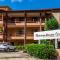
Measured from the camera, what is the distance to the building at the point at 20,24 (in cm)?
6425

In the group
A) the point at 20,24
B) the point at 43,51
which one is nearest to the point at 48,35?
the point at 43,51

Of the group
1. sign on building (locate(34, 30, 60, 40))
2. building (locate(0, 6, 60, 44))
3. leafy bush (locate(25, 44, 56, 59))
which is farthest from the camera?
building (locate(0, 6, 60, 44))

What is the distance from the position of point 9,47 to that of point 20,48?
11.2ft

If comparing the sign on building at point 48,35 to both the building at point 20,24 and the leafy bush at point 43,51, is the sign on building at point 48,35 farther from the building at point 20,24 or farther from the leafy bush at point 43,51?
the building at point 20,24

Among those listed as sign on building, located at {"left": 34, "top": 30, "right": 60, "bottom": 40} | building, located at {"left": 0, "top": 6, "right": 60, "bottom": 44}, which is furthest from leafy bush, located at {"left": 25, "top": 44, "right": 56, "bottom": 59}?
building, located at {"left": 0, "top": 6, "right": 60, "bottom": 44}

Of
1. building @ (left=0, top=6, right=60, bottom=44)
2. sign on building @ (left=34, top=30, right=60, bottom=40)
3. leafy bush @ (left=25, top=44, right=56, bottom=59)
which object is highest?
building @ (left=0, top=6, right=60, bottom=44)

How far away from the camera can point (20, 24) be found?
65.2m

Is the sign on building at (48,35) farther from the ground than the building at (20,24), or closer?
closer

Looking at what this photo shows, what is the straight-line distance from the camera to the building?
6425 cm

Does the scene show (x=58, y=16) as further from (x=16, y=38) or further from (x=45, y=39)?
(x=16, y=38)

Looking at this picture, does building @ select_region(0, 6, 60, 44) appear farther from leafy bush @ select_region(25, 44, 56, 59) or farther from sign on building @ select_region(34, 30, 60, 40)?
leafy bush @ select_region(25, 44, 56, 59)

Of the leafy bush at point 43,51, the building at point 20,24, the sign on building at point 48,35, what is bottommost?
the leafy bush at point 43,51

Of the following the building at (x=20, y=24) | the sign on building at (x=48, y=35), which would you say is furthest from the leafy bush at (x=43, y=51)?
the building at (x=20, y=24)

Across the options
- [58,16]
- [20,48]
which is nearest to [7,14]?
[20,48]
